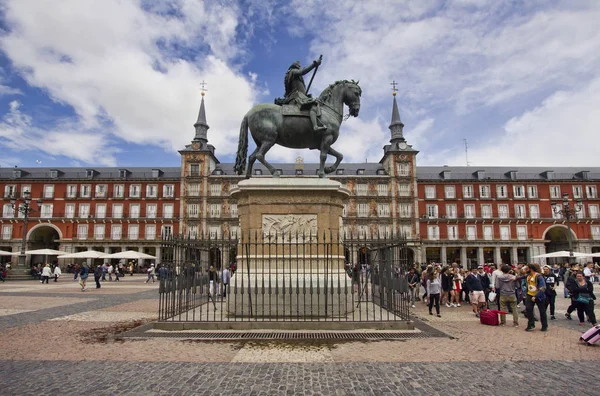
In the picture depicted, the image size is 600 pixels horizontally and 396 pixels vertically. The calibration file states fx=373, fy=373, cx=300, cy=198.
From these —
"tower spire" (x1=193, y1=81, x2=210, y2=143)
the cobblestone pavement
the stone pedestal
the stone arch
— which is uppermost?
"tower spire" (x1=193, y1=81, x2=210, y2=143)

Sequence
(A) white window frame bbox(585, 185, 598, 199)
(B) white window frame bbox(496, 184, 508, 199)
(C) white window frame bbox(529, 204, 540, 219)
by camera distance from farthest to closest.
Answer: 1. (B) white window frame bbox(496, 184, 508, 199)
2. (A) white window frame bbox(585, 185, 598, 199)
3. (C) white window frame bbox(529, 204, 540, 219)

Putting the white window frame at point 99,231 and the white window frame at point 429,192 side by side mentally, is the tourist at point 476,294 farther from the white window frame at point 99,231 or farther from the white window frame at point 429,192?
the white window frame at point 99,231

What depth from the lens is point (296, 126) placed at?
28.3 ft

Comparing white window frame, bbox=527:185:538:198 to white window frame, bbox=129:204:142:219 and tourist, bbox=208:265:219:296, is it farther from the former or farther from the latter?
white window frame, bbox=129:204:142:219

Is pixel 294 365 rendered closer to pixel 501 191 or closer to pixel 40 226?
pixel 501 191

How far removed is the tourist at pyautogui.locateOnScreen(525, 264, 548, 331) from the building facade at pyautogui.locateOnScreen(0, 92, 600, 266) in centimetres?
3894

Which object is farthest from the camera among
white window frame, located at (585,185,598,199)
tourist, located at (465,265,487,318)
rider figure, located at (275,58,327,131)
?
white window frame, located at (585,185,598,199)

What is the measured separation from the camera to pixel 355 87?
8.96 m

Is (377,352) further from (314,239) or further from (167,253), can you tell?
(167,253)

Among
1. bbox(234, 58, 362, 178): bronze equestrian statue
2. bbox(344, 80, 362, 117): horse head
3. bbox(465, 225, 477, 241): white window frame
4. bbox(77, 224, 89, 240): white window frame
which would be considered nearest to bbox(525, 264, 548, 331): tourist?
bbox(234, 58, 362, 178): bronze equestrian statue

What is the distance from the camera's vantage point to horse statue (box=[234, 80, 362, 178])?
8508 mm

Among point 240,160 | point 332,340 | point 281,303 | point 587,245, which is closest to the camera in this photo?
point 332,340

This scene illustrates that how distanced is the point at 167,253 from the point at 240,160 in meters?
2.64

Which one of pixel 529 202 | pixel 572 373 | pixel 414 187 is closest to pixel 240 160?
pixel 572 373
